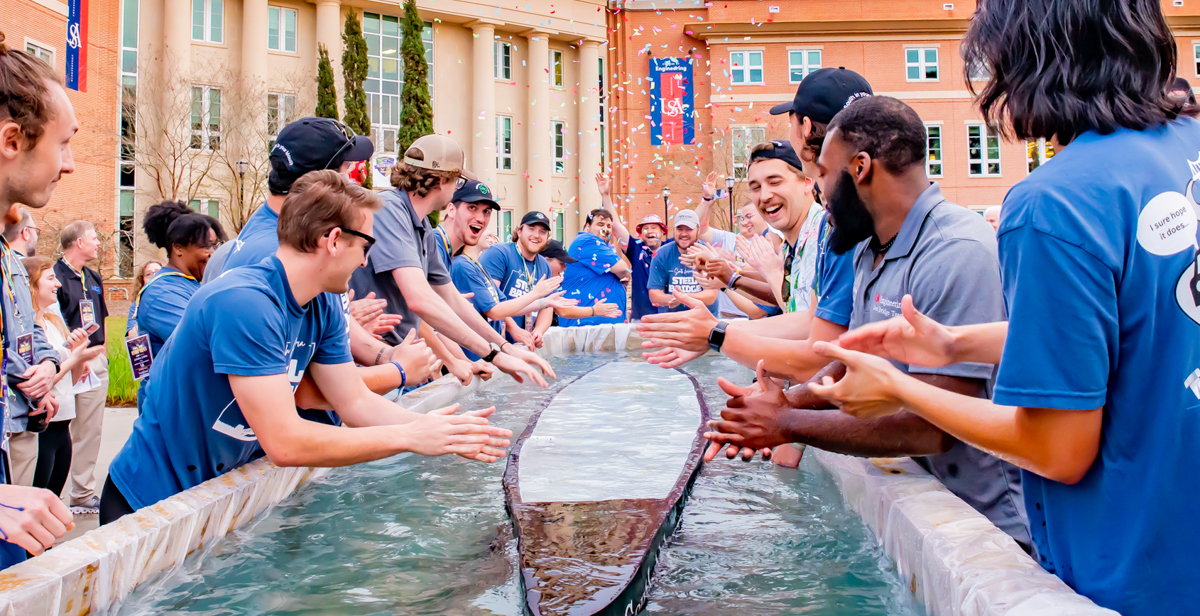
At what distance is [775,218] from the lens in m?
4.70

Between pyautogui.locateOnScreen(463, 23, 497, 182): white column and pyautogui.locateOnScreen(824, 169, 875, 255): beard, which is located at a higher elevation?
pyautogui.locateOnScreen(463, 23, 497, 182): white column

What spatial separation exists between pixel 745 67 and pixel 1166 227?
1280 inches

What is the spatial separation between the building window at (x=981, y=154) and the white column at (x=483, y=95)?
694 inches

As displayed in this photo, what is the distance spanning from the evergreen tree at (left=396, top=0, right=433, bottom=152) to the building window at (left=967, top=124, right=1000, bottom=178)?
64.6 ft

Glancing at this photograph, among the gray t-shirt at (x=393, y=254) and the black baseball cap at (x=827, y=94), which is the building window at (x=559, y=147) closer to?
the gray t-shirt at (x=393, y=254)

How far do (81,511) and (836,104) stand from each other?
17.4 ft

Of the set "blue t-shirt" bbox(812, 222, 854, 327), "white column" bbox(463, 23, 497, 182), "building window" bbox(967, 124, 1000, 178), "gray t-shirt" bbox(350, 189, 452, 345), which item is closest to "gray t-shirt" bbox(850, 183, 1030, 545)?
"blue t-shirt" bbox(812, 222, 854, 327)

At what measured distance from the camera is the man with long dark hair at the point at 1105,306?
4.59 ft

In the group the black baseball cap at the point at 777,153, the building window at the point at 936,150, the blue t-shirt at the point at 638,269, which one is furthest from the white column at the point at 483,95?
the black baseball cap at the point at 777,153

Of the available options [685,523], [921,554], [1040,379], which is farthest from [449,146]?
[1040,379]

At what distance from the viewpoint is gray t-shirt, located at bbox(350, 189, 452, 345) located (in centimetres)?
467

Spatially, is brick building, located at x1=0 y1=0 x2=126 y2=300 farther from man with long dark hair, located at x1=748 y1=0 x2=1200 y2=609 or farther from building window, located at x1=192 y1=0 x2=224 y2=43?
man with long dark hair, located at x1=748 y1=0 x2=1200 y2=609

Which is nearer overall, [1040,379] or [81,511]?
[1040,379]

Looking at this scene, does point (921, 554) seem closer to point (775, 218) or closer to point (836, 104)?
point (836, 104)
